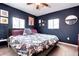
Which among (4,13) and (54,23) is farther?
(54,23)

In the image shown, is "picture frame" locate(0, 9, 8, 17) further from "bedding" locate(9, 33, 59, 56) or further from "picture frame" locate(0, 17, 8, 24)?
"bedding" locate(9, 33, 59, 56)

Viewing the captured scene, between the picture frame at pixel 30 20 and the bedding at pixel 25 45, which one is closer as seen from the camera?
the bedding at pixel 25 45

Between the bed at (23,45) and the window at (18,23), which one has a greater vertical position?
the window at (18,23)

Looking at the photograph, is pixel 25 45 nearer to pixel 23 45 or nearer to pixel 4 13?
pixel 23 45

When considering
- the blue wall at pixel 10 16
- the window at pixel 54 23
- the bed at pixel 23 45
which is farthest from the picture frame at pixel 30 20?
the window at pixel 54 23

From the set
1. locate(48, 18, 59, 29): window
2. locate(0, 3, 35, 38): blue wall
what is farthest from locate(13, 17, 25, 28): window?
locate(48, 18, 59, 29): window

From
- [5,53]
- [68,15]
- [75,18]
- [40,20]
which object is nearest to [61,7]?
[68,15]

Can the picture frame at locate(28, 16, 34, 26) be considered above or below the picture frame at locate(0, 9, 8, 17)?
below

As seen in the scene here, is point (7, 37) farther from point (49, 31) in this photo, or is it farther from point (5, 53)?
point (49, 31)

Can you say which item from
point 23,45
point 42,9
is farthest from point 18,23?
point 42,9

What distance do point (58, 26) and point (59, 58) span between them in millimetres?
528

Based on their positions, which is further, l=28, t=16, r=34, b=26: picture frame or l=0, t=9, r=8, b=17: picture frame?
l=28, t=16, r=34, b=26: picture frame

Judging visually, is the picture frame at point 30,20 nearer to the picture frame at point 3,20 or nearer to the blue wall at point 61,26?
the blue wall at point 61,26

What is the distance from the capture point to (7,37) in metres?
1.00
